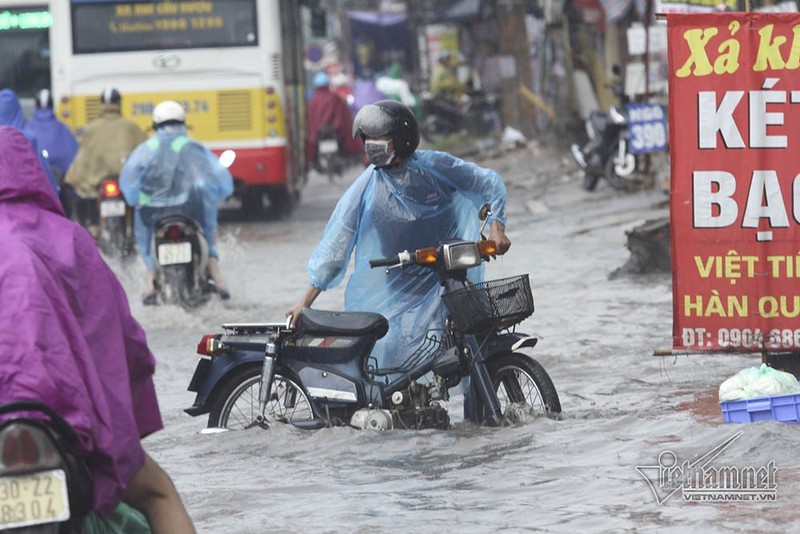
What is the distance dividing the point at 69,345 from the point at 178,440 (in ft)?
14.9

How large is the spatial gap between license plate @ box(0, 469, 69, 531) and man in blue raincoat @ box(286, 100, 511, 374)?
419 cm

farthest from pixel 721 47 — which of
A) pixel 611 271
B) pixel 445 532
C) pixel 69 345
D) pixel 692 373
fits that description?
pixel 611 271

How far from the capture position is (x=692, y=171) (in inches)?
305

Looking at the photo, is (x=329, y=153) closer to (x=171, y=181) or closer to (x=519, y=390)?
(x=171, y=181)

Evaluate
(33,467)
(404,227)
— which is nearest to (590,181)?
(404,227)

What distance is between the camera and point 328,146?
27422 millimetres

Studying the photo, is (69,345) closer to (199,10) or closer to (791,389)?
(791,389)

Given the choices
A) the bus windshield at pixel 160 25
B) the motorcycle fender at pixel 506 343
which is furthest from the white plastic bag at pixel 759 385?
the bus windshield at pixel 160 25

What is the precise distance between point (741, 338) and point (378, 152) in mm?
1805

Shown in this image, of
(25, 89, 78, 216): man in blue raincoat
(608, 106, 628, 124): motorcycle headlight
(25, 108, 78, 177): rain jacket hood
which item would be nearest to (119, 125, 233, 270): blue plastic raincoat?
(25, 89, 78, 216): man in blue raincoat

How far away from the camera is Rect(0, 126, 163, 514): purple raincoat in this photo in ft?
11.9

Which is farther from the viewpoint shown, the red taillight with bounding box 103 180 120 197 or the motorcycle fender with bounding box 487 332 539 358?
the red taillight with bounding box 103 180 120 197

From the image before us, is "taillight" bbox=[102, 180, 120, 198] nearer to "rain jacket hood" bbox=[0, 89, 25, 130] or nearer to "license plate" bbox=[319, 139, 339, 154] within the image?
"rain jacket hood" bbox=[0, 89, 25, 130]

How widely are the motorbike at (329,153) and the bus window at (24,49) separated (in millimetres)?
5386
